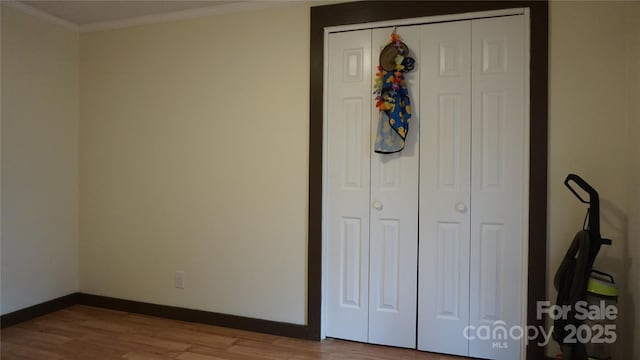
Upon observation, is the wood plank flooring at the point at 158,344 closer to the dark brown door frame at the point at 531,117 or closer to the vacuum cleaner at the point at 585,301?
the dark brown door frame at the point at 531,117

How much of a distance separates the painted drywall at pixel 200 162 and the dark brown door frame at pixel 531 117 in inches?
3.2

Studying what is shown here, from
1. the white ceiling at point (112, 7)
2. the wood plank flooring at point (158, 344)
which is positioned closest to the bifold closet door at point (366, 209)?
the wood plank flooring at point (158, 344)

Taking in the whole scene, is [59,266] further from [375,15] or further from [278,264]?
[375,15]

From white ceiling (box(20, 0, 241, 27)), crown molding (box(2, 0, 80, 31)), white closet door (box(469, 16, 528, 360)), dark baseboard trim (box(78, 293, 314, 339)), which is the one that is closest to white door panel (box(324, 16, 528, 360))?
white closet door (box(469, 16, 528, 360))

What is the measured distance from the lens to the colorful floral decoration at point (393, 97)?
2.58 metres

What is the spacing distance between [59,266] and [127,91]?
1.54 m

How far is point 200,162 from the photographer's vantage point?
10.3 ft

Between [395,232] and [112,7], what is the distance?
2.64m

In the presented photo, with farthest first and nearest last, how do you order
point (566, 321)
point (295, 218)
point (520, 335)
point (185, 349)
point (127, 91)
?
point (127, 91), point (295, 218), point (185, 349), point (520, 335), point (566, 321)

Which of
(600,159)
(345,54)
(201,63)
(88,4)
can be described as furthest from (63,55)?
(600,159)

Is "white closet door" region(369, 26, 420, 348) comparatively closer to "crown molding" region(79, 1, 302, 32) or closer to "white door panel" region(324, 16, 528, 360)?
"white door panel" region(324, 16, 528, 360)

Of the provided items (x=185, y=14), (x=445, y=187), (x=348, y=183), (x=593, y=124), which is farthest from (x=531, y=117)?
(x=185, y=14)

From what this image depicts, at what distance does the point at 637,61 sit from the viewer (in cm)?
218

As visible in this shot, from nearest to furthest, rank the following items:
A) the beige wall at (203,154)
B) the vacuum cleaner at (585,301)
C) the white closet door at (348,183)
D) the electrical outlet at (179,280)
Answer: the vacuum cleaner at (585,301) < the beige wall at (203,154) < the white closet door at (348,183) < the electrical outlet at (179,280)
